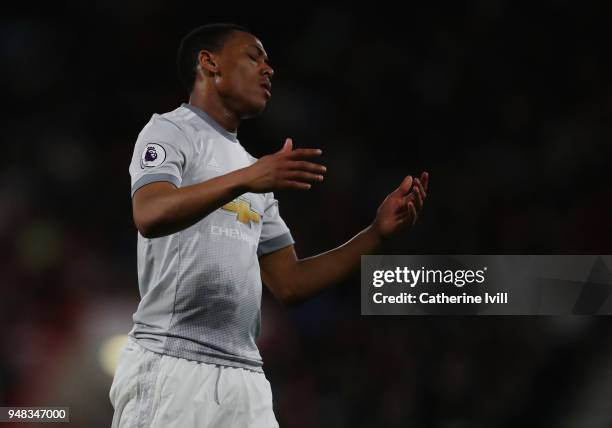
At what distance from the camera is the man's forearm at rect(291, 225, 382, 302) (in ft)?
9.36

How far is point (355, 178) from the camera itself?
6.54 m

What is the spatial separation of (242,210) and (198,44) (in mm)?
754

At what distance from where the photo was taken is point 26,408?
5570 millimetres

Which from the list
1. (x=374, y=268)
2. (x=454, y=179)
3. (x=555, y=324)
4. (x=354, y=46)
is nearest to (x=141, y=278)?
(x=374, y=268)

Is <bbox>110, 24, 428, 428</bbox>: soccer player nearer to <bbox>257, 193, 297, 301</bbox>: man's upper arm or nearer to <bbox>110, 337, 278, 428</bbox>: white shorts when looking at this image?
→ <bbox>110, 337, 278, 428</bbox>: white shorts

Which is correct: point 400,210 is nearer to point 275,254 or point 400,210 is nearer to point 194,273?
point 275,254

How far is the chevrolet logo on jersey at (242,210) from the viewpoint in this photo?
8.49ft

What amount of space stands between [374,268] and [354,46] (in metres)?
2.30

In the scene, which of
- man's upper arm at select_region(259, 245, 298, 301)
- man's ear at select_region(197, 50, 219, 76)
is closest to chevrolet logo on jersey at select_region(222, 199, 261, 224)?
man's upper arm at select_region(259, 245, 298, 301)

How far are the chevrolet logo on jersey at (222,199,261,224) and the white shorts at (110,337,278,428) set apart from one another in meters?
0.47

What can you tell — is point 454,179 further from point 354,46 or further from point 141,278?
point 141,278

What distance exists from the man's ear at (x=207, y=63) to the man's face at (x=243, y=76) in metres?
0.02

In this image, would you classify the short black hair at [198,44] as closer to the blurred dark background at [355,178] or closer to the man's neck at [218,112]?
the man's neck at [218,112]

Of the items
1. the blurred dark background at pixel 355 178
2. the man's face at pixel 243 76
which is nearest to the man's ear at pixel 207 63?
the man's face at pixel 243 76
